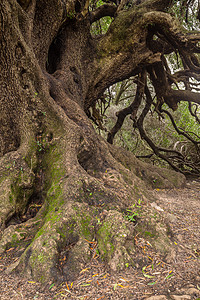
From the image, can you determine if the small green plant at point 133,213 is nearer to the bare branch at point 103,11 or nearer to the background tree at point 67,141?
the background tree at point 67,141

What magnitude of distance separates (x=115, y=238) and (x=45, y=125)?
214 centimetres

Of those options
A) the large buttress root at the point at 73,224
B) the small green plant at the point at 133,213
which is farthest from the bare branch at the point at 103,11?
the small green plant at the point at 133,213

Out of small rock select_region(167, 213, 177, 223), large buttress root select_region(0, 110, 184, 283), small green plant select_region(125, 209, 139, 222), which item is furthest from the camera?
small rock select_region(167, 213, 177, 223)

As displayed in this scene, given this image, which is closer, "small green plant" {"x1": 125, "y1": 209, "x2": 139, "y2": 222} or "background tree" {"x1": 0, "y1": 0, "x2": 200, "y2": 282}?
"background tree" {"x1": 0, "y1": 0, "x2": 200, "y2": 282}

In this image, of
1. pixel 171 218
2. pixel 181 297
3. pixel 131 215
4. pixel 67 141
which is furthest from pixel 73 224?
pixel 171 218

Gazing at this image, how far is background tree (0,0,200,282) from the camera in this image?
204 centimetres

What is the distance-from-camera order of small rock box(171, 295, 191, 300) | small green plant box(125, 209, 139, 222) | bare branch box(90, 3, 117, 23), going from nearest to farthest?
small rock box(171, 295, 191, 300) < small green plant box(125, 209, 139, 222) < bare branch box(90, 3, 117, 23)

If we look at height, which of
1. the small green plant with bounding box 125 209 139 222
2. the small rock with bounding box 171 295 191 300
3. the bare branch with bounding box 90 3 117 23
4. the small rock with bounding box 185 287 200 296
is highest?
the bare branch with bounding box 90 3 117 23

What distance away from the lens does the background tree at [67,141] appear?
204cm

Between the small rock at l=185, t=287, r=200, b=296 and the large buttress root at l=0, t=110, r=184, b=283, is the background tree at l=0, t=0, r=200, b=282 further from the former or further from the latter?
the small rock at l=185, t=287, r=200, b=296

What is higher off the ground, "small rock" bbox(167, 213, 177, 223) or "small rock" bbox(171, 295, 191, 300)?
"small rock" bbox(171, 295, 191, 300)

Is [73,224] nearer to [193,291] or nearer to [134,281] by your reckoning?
[134,281]

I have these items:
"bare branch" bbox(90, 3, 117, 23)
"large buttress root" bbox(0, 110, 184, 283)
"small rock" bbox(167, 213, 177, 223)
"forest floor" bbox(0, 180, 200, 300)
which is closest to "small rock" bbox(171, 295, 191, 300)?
"forest floor" bbox(0, 180, 200, 300)

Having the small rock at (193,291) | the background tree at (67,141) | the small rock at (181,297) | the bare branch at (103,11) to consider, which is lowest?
the small rock at (193,291)
